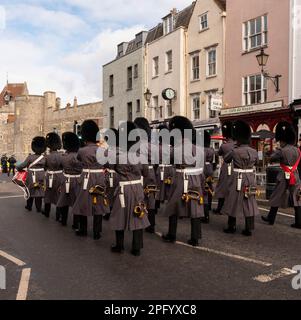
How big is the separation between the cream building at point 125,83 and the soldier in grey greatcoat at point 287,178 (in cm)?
2088

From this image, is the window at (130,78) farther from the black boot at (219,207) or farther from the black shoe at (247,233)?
the black shoe at (247,233)

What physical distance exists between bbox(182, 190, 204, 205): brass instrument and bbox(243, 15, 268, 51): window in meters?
15.4

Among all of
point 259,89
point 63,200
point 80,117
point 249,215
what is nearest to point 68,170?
point 63,200

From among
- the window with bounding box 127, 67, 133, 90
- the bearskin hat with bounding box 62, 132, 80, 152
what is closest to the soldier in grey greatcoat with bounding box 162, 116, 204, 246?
the bearskin hat with bounding box 62, 132, 80, 152

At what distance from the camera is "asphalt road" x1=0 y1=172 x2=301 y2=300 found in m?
4.90

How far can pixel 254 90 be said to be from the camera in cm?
2091

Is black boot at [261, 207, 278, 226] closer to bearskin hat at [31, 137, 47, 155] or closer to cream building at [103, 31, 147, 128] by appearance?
bearskin hat at [31, 137, 47, 155]

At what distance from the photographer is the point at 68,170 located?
8945mm

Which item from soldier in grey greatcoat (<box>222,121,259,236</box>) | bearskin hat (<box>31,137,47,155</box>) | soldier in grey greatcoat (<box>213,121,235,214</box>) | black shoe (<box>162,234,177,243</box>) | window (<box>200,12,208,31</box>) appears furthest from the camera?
window (<box>200,12,208,31</box>)

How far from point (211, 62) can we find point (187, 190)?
1777cm

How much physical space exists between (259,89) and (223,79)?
258 centimetres

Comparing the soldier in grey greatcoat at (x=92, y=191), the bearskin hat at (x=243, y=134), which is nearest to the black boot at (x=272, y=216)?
the bearskin hat at (x=243, y=134)
